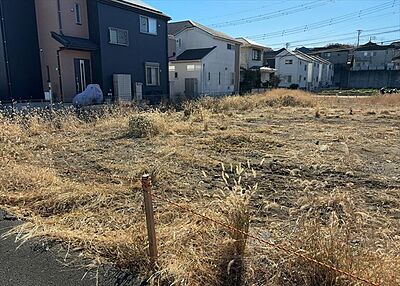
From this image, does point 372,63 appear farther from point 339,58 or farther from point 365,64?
point 339,58

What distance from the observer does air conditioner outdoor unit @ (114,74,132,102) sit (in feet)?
55.2

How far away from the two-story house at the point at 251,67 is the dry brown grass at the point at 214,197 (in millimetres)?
24126

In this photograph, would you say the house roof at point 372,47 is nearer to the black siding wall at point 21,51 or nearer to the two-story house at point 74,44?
Result: the two-story house at point 74,44

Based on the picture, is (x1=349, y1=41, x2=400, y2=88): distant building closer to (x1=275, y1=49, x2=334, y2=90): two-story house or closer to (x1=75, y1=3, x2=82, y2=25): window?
(x1=275, y1=49, x2=334, y2=90): two-story house

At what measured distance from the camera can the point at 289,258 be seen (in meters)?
2.19

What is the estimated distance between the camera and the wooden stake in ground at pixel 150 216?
221cm

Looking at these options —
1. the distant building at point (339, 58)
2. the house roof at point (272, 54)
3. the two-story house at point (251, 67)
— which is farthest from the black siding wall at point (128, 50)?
the distant building at point (339, 58)

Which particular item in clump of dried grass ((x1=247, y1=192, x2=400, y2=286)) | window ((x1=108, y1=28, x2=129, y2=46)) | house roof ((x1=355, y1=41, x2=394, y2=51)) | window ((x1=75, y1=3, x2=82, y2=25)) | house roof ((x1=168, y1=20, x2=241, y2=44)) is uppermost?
house roof ((x1=355, y1=41, x2=394, y2=51))

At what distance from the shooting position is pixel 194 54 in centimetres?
2555

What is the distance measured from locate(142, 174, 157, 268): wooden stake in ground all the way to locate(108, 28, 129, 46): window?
A: 16.1m

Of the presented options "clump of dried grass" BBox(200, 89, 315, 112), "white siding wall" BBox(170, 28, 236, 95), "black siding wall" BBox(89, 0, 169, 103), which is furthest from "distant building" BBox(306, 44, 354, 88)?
"black siding wall" BBox(89, 0, 169, 103)

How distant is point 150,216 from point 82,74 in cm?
1577

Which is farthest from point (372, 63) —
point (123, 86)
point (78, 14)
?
point (78, 14)

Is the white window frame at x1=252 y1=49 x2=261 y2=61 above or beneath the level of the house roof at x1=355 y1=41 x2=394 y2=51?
beneath
